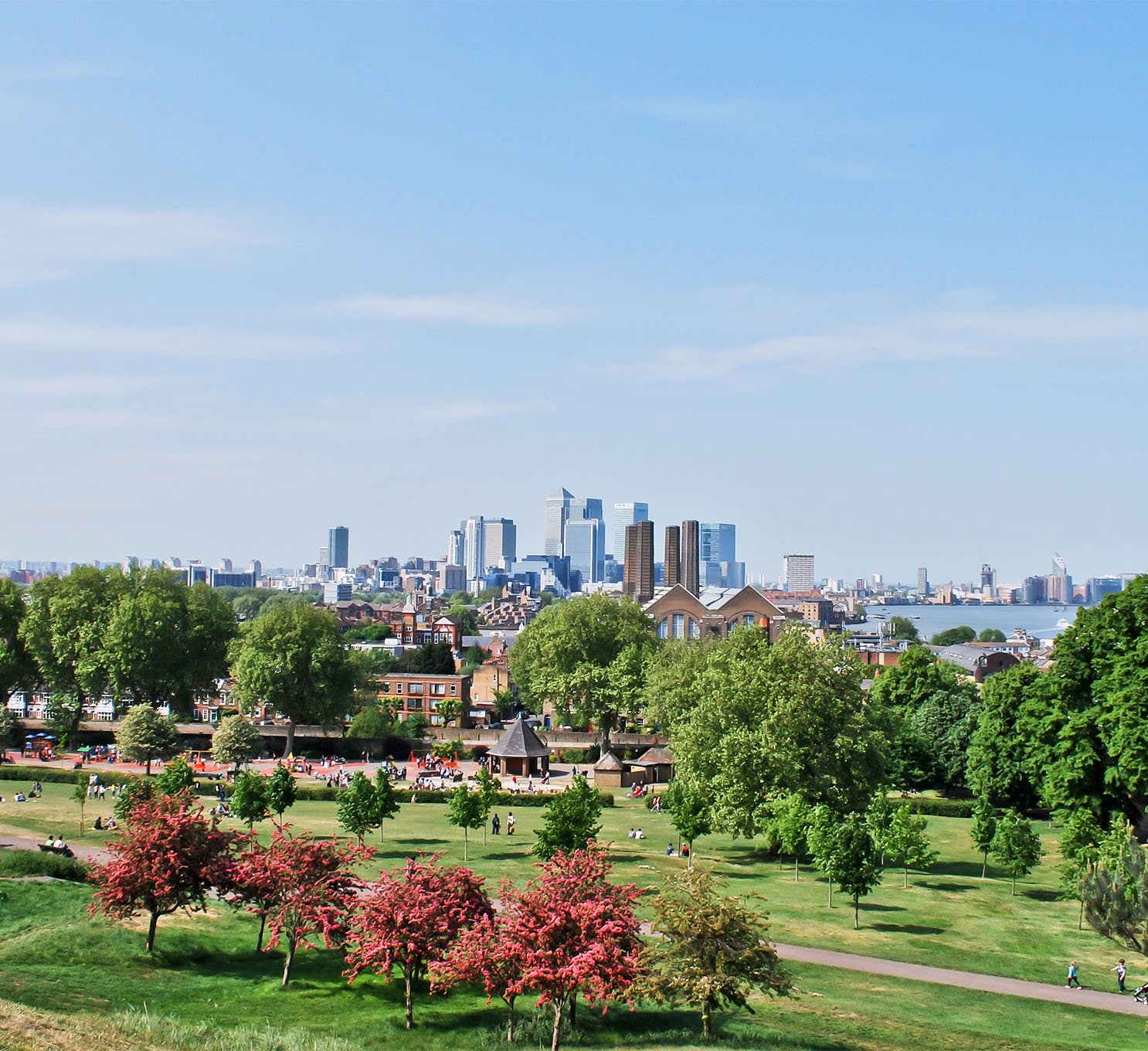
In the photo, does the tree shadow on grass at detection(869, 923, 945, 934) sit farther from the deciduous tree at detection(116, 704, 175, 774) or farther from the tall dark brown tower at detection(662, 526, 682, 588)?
the tall dark brown tower at detection(662, 526, 682, 588)

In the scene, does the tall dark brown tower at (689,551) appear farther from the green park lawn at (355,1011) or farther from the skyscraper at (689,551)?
the green park lawn at (355,1011)

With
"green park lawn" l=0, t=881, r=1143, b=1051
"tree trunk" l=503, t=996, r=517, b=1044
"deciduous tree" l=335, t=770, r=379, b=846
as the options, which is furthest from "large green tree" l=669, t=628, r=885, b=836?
"tree trunk" l=503, t=996, r=517, b=1044

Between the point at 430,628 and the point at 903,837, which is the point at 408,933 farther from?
the point at 430,628

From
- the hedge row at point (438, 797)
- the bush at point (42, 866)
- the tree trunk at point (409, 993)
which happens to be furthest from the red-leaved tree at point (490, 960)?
the hedge row at point (438, 797)

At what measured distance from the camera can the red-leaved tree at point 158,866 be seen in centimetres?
3075

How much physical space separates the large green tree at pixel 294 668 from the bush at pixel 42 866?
1620 inches

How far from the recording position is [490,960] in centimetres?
2522

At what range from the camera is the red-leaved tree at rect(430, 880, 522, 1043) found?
81.8 ft

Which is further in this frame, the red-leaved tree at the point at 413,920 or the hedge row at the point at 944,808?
the hedge row at the point at 944,808

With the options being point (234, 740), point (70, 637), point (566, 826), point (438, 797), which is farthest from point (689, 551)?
point (566, 826)

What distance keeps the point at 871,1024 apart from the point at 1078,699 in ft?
81.0

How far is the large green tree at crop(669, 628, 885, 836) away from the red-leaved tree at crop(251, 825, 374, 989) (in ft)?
64.6

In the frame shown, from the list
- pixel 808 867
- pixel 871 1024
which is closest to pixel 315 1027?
pixel 871 1024

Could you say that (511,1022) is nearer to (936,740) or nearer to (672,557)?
(936,740)
